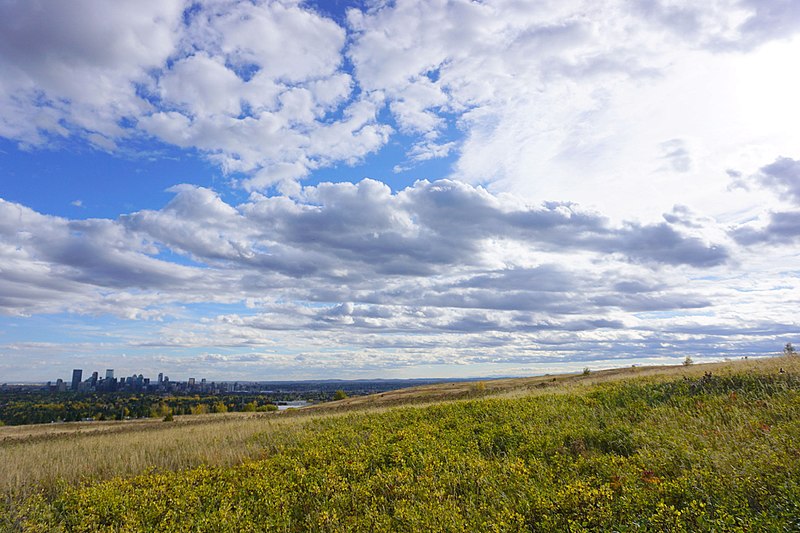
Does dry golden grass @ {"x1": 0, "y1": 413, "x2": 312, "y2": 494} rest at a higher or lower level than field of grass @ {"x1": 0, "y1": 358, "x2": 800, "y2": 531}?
lower

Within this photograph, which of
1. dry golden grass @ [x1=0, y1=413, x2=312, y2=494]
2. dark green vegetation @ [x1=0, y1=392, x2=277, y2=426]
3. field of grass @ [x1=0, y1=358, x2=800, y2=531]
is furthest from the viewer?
dark green vegetation @ [x1=0, y1=392, x2=277, y2=426]

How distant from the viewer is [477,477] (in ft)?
28.3

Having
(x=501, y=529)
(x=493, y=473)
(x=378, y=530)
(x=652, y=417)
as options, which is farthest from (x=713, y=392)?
(x=378, y=530)

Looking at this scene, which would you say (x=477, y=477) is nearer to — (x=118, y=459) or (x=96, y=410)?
(x=118, y=459)

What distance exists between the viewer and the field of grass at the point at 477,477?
6.60m

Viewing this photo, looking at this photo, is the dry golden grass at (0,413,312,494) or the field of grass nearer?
the field of grass

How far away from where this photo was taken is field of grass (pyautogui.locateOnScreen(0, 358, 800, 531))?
21.6 feet

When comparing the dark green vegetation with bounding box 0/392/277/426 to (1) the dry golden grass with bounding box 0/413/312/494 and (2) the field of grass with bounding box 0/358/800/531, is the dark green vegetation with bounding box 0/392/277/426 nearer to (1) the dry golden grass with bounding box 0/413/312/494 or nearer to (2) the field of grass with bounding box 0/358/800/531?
(1) the dry golden grass with bounding box 0/413/312/494

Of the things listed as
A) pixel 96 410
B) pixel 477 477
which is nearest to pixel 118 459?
pixel 477 477

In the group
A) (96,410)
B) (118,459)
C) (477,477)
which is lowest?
(96,410)

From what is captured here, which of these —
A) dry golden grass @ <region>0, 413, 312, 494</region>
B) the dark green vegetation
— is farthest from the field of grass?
the dark green vegetation

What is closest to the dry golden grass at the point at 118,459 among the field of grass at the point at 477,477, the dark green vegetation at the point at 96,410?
the field of grass at the point at 477,477

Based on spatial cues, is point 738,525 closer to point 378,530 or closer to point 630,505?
point 630,505

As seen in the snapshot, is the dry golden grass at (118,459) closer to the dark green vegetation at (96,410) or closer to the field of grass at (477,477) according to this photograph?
the field of grass at (477,477)
